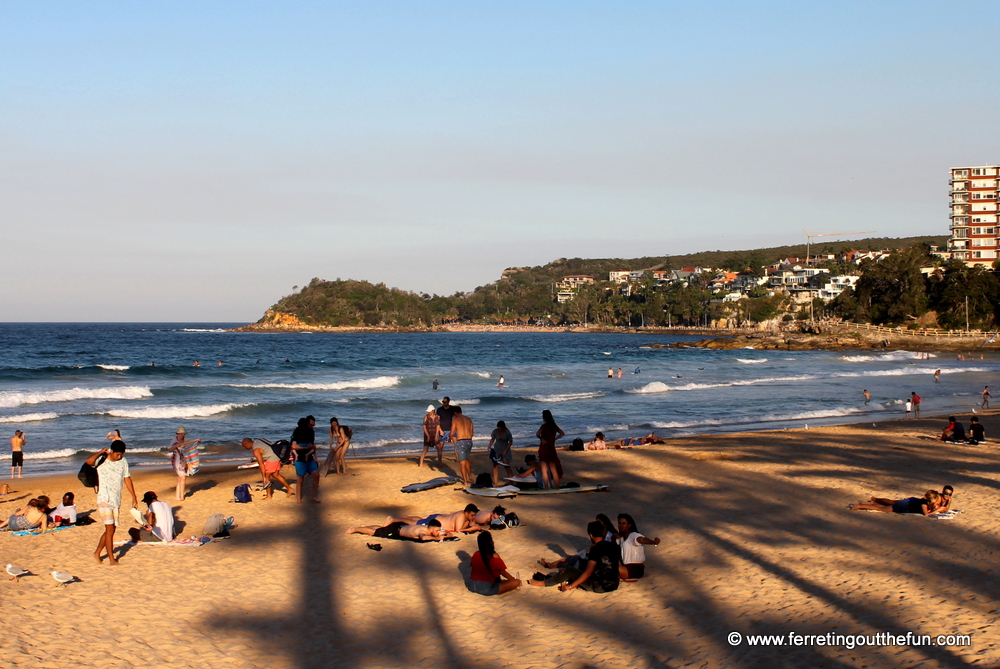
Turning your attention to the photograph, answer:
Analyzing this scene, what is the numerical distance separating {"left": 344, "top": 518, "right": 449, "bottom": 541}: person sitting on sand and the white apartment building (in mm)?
116348

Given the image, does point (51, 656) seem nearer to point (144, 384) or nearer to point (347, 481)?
point (347, 481)

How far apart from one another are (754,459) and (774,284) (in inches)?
6148

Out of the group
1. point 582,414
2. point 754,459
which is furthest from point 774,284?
point 754,459

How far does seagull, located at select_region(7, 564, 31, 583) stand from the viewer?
8883 mm

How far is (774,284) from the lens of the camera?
536 feet

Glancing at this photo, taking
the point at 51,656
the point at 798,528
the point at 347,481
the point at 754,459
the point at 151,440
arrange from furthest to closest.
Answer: the point at 151,440 < the point at 754,459 < the point at 347,481 < the point at 798,528 < the point at 51,656

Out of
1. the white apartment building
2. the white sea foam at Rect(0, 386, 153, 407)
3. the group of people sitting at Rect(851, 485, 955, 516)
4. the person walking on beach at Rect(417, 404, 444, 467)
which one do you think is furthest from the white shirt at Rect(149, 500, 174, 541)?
the white apartment building

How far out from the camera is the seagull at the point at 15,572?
888 centimetres

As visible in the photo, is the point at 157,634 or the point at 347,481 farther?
the point at 347,481

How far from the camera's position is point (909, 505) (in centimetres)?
1145

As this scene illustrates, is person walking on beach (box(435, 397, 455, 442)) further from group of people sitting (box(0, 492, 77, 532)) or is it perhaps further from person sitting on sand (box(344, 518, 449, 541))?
group of people sitting (box(0, 492, 77, 532))

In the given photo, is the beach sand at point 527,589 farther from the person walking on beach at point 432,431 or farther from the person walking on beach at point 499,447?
the person walking on beach at point 432,431

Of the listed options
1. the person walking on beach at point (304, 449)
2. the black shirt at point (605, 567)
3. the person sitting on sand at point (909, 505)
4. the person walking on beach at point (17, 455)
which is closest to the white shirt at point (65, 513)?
the person walking on beach at point (304, 449)

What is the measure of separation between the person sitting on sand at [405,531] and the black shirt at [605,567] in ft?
9.30
